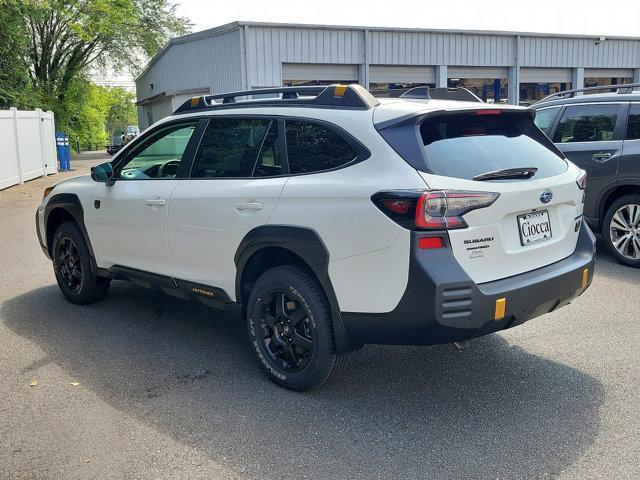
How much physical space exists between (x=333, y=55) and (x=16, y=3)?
11279 mm

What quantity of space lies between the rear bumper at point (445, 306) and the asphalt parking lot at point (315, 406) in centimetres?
54

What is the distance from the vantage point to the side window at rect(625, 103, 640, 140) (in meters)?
7.04

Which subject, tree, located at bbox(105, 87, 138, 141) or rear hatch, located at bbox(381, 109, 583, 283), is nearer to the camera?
rear hatch, located at bbox(381, 109, 583, 283)

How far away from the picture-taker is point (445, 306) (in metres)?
3.29

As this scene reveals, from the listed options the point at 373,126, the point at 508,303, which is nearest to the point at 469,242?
the point at 508,303

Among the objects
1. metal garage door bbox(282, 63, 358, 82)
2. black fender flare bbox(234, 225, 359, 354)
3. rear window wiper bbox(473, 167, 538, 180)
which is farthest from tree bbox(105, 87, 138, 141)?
rear window wiper bbox(473, 167, 538, 180)

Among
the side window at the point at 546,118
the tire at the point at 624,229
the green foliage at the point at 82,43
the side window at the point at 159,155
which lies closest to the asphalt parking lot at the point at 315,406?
the side window at the point at 159,155

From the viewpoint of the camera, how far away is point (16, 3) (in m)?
22.4

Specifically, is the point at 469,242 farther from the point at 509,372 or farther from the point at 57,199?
the point at 57,199

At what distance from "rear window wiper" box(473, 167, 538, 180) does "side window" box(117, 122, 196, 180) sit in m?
2.29

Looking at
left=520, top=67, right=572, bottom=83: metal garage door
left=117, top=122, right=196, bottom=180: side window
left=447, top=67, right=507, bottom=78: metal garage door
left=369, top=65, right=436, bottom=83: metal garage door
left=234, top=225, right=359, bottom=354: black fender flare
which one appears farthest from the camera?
left=520, top=67, right=572, bottom=83: metal garage door

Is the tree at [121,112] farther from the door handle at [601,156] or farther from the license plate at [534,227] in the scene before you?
the license plate at [534,227]

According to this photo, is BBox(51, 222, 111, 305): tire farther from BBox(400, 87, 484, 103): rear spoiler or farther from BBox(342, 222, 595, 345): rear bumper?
BBox(400, 87, 484, 103): rear spoiler

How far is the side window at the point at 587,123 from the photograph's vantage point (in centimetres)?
732
